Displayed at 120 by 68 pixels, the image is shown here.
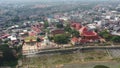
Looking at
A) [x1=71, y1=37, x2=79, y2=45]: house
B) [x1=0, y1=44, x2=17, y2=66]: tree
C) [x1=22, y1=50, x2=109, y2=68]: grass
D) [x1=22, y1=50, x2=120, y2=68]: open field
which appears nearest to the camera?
[x1=22, y1=50, x2=120, y2=68]: open field

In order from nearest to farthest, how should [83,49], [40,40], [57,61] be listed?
[57,61], [83,49], [40,40]

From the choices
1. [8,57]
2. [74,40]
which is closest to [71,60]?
[74,40]

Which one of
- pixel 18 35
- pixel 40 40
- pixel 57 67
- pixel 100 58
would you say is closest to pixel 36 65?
pixel 57 67

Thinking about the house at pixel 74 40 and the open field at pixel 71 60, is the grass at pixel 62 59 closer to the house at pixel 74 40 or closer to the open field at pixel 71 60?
the open field at pixel 71 60

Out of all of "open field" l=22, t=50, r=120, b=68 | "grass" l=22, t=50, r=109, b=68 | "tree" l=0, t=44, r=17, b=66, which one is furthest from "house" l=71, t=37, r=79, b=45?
"tree" l=0, t=44, r=17, b=66

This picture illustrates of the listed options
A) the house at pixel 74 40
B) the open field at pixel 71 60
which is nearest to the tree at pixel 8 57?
the open field at pixel 71 60

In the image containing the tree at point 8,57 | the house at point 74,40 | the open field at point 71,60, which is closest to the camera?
the open field at point 71,60

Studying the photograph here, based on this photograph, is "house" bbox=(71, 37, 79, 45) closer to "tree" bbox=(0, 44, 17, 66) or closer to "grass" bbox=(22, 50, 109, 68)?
"grass" bbox=(22, 50, 109, 68)

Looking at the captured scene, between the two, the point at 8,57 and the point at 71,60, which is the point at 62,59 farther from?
the point at 8,57

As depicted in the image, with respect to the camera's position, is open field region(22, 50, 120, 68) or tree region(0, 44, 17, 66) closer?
open field region(22, 50, 120, 68)

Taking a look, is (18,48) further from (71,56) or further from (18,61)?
(71,56)

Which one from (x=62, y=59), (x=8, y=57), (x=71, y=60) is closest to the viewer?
(x=71, y=60)
